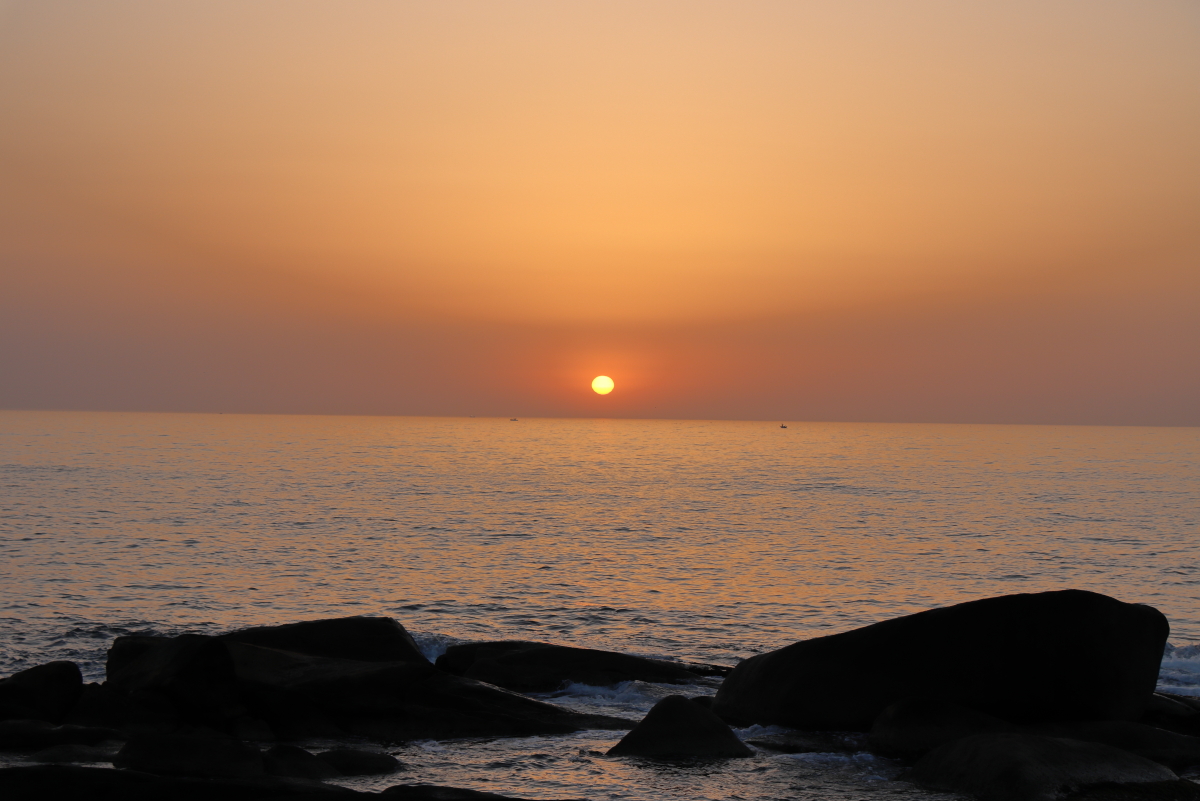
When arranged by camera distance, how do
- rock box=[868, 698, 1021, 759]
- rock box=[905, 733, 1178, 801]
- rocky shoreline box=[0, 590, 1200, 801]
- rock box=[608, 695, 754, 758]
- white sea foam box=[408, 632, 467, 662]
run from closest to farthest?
rock box=[905, 733, 1178, 801]
rocky shoreline box=[0, 590, 1200, 801]
rock box=[608, 695, 754, 758]
rock box=[868, 698, 1021, 759]
white sea foam box=[408, 632, 467, 662]

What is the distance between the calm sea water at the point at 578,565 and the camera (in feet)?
63.2

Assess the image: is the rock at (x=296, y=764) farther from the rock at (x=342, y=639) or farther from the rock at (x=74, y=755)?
the rock at (x=342, y=639)

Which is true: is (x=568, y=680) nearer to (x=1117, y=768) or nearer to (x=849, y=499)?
(x=1117, y=768)

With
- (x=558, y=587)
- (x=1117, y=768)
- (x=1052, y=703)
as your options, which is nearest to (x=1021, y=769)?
(x=1117, y=768)

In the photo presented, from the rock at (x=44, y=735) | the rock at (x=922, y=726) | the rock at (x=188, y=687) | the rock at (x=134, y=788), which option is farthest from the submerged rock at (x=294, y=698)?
the rock at (x=922, y=726)

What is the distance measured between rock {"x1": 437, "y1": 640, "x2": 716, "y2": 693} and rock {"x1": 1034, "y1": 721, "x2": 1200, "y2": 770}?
7.98 metres

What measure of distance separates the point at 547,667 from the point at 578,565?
20.2 meters

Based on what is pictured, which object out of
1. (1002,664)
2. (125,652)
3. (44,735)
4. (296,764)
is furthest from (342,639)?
(1002,664)

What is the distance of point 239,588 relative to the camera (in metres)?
33.5

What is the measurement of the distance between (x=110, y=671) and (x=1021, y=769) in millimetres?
15207

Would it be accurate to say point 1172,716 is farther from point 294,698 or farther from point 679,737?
point 294,698

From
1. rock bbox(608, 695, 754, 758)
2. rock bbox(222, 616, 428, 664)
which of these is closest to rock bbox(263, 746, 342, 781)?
rock bbox(608, 695, 754, 758)

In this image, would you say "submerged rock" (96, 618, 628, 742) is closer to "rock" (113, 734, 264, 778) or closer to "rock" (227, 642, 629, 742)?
"rock" (227, 642, 629, 742)

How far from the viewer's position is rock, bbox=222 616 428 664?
19828 mm
